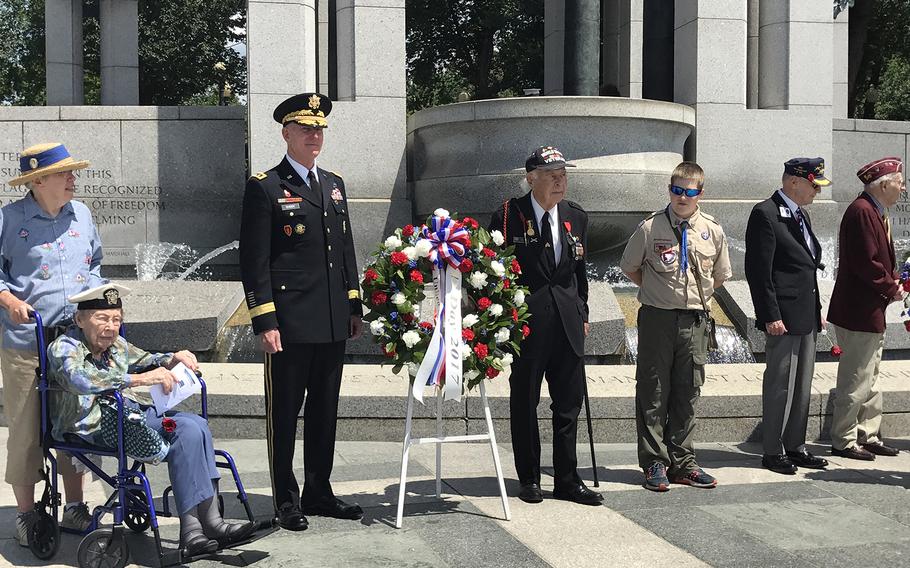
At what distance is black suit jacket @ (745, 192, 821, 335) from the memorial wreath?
2008 millimetres

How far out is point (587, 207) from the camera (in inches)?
501

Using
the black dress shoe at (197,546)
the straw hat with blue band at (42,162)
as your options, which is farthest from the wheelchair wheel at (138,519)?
the straw hat with blue band at (42,162)

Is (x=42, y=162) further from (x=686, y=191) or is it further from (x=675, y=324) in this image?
(x=675, y=324)

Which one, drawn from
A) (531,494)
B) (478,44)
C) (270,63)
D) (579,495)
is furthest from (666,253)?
(478,44)

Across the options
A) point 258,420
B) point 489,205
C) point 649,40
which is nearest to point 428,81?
point 649,40

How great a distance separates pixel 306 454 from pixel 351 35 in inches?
374

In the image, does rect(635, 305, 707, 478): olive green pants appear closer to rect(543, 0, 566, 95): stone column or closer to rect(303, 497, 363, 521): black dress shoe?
rect(303, 497, 363, 521): black dress shoe

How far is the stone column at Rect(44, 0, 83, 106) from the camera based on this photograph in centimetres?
2702

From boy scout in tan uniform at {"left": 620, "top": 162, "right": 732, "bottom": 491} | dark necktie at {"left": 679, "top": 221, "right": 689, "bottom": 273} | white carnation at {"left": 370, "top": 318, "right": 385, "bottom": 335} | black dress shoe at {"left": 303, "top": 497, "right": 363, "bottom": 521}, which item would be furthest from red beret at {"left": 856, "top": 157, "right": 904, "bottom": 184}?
black dress shoe at {"left": 303, "top": 497, "right": 363, "bottom": 521}

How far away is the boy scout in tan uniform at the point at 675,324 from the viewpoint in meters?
6.37

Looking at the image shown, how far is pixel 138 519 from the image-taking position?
5.17 metres

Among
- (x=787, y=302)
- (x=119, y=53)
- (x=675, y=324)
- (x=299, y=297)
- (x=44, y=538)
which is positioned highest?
(x=119, y=53)

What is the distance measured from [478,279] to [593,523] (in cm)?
149

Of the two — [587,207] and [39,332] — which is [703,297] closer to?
[39,332]
